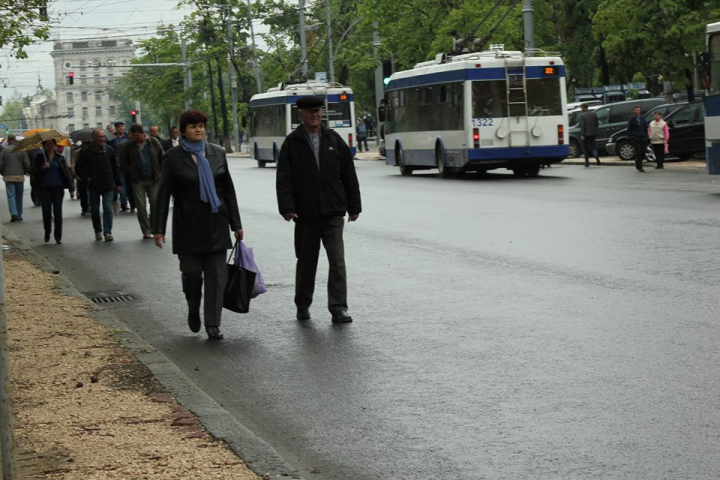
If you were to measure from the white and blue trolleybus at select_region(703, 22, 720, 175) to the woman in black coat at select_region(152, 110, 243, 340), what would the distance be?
14.2m

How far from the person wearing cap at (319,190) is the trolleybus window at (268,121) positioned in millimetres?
39954

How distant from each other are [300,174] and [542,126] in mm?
21977

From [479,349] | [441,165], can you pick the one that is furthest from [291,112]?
[479,349]

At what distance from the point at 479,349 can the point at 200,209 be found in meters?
2.50

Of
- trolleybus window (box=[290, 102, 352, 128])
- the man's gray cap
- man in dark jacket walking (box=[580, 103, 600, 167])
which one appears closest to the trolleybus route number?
man in dark jacket walking (box=[580, 103, 600, 167])

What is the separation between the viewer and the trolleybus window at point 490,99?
31.8 metres

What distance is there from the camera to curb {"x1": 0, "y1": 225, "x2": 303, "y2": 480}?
5.96 m

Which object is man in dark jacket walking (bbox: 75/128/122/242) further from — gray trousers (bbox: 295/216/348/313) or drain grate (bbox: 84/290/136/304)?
gray trousers (bbox: 295/216/348/313)

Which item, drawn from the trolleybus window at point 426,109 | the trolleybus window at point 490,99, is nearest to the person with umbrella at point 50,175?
the trolleybus window at point 490,99

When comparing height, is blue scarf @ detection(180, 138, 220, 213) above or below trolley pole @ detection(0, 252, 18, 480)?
above

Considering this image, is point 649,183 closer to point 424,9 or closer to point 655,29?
point 655,29

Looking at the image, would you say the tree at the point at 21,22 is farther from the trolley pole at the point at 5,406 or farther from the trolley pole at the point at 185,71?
the trolley pole at the point at 185,71

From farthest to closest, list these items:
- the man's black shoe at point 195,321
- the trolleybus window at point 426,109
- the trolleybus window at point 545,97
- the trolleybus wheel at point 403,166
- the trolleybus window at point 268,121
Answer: the trolleybus window at point 268,121
the trolleybus wheel at point 403,166
the trolleybus window at point 426,109
the trolleybus window at point 545,97
the man's black shoe at point 195,321

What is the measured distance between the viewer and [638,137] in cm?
3275
